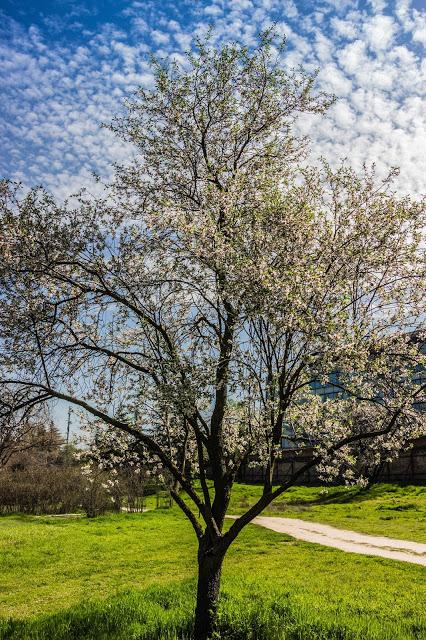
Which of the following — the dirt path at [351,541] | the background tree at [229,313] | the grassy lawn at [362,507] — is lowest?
the dirt path at [351,541]

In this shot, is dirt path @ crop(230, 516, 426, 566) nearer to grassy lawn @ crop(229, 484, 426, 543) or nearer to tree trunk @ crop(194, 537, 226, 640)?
grassy lawn @ crop(229, 484, 426, 543)

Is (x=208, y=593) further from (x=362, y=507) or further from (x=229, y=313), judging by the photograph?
(x=362, y=507)

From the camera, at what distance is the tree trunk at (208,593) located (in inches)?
368

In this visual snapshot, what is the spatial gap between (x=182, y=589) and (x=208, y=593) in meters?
3.90

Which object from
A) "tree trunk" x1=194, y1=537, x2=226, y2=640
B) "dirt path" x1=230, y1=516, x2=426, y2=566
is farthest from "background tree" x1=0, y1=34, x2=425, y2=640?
"dirt path" x1=230, y1=516, x2=426, y2=566

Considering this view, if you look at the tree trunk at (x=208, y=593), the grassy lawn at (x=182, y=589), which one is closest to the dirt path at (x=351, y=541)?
the grassy lawn at (x=182, y=589)

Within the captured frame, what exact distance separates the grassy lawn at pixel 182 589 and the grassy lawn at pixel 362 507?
15.1ft

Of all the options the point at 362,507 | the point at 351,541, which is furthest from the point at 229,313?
the point at 362,507

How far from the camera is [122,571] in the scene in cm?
1822

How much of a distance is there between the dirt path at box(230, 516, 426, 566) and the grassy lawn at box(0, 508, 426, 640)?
0.95m

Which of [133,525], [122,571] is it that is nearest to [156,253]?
[122,571]

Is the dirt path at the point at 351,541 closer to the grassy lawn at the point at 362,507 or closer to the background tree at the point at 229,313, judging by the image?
the grassy lawn at the point at 362,507

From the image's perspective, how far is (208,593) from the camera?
31.1 feet

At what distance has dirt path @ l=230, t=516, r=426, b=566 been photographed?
18594 millimetres
